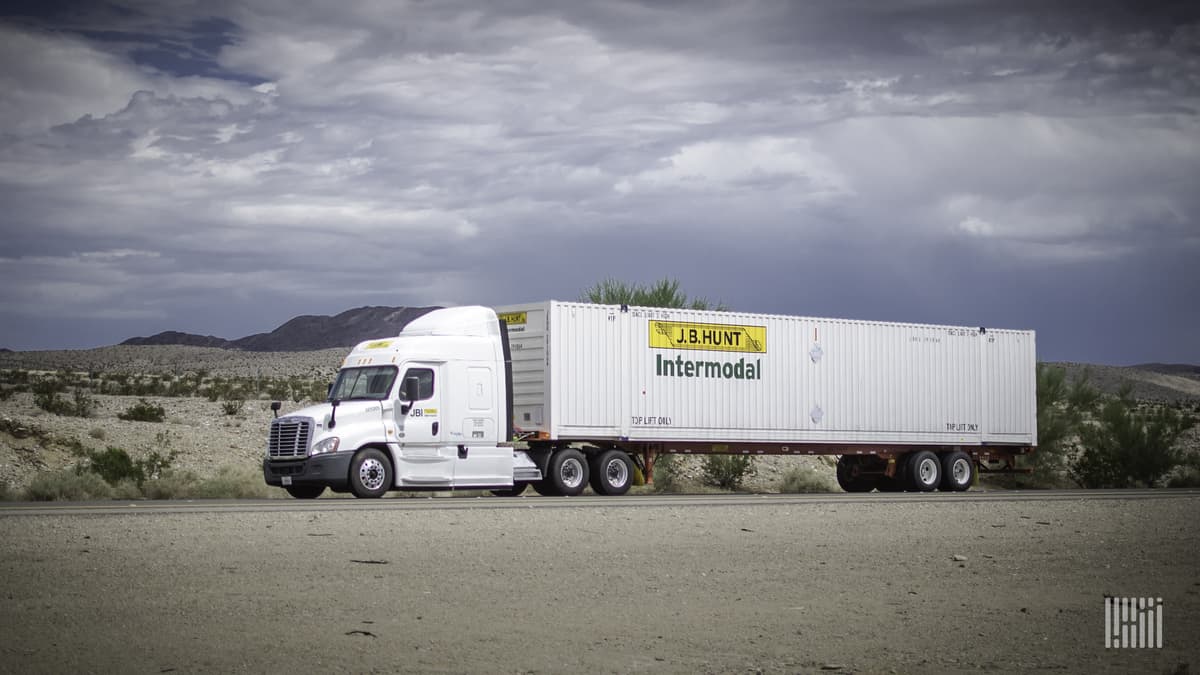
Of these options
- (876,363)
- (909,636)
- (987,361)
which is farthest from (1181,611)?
(987,361)

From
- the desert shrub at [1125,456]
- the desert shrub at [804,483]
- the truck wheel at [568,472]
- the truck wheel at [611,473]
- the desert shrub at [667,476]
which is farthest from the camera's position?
the desert shrub at [1125,456]

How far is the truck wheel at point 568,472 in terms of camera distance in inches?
1123

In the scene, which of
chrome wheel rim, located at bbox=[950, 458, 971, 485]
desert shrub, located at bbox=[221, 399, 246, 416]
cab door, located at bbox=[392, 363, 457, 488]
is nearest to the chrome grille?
cab door, located at bbox=[392, 363, 457, 488]

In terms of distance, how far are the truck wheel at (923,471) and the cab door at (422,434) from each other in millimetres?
12774

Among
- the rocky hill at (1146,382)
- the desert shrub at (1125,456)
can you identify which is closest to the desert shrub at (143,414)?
the desert shrub at (1125,456)

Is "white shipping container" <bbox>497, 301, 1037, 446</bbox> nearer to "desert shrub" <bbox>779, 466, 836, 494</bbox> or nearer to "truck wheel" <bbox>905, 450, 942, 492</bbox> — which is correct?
"truck wheel" <bbox>905, 450, 942, 492</bbox>

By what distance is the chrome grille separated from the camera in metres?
25.4

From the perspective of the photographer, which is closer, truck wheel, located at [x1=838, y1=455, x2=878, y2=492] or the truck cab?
the truck cab

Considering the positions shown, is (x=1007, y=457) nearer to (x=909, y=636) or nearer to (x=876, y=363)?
(x=876, y=363)

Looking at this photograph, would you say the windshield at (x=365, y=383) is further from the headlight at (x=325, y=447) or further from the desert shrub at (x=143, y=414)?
the desert shrub at (x=143, y=414)

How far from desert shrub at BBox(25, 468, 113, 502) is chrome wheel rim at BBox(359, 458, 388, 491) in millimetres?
5914

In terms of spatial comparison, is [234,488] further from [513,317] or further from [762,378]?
[762,378]

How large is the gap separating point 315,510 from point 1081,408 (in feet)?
109

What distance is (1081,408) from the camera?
1853 inches
